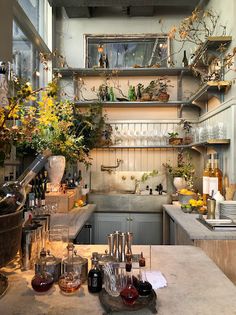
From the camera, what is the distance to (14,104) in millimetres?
1419

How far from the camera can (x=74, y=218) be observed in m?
2.87

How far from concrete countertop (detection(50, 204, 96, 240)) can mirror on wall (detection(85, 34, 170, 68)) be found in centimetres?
232

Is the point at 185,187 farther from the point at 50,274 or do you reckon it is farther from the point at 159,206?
the point at 50,274

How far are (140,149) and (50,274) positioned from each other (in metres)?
3.54

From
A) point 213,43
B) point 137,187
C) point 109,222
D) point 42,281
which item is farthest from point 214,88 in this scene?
point 42,281

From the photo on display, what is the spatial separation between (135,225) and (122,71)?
220 centimetres

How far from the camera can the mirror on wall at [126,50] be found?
15.2 feet

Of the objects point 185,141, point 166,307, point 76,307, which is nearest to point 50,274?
point 76,307

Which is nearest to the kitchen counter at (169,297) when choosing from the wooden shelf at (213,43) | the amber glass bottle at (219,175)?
the amber glass bottle at (219,175)

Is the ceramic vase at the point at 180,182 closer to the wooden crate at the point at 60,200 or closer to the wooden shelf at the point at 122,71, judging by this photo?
the wooden shelf at the point at 122,71

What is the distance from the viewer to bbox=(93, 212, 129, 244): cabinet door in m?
4.23

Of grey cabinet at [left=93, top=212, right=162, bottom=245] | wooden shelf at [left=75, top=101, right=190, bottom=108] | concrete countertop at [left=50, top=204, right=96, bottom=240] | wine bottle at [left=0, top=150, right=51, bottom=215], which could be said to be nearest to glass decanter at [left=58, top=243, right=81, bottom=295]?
wine bottle at [left=0, top=150, right=51, bottom=215]

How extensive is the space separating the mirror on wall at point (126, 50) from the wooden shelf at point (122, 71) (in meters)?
0.16

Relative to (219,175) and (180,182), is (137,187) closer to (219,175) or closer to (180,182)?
(180,182)
